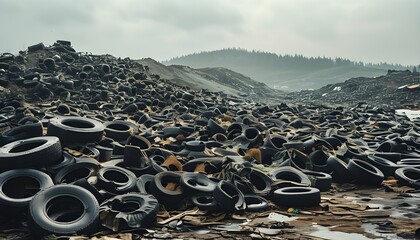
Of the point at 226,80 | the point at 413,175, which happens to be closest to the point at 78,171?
the point at 413,175

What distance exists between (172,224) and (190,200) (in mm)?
1004

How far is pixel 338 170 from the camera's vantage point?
29.7ft

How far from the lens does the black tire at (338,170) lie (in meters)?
8.97

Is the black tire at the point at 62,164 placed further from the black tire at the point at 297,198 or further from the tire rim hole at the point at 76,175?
the black tire at the point at 297,198

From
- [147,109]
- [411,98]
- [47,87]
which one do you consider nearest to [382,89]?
[411,98]

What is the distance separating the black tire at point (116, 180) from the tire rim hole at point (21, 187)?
111cm

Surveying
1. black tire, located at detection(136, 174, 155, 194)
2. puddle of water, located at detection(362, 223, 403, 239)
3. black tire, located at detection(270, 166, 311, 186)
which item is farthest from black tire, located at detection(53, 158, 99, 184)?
puddle of water, located at detection(362, 223, 403, 239)

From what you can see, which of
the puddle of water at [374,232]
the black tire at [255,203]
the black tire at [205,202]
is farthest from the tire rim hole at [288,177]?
the puddle of water at [374,232]

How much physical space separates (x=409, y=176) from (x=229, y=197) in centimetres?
524

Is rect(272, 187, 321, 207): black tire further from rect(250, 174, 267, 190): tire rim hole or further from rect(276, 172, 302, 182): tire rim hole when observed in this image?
rect(276, 172, 302, 182): tire rim hole

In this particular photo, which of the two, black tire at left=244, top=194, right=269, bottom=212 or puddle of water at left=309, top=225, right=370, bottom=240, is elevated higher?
black tire at left=244, top=194, right=269, bottom=212

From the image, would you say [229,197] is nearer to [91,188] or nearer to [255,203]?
[255,203]

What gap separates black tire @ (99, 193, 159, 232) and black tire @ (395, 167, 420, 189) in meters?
5.89

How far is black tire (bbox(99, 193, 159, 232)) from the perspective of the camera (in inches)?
224
